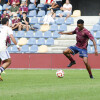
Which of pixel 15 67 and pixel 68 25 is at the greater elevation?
pixel 68 25

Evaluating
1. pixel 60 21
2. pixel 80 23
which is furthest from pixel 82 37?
pixel 60 21

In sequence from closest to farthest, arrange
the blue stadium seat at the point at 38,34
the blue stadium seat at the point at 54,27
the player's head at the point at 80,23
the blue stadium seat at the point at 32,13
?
the player's head at the point at 80,23 < the blue stadium seat at the point at 38,34 < the blue stadium seat at the point at 54,27 < the blue stadium seat at the point at 32,13

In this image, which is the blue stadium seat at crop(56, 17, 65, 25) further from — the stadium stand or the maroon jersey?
the maroon jersey

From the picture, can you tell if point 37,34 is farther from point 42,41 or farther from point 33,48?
Answer: point 33,48

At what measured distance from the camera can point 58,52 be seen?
2448 centimetres

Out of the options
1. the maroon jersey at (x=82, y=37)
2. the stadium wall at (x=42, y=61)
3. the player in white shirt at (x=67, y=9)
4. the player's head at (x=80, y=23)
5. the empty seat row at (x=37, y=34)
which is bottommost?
the stadium wall at (x=42, y=61)

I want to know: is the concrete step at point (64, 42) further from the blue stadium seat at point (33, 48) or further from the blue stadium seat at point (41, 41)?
the blue stadium seat at point (33, 48)

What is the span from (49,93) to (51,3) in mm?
19529

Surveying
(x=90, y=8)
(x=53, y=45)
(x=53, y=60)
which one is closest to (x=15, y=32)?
(x=53, y=45)

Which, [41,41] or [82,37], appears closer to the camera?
[82,37]

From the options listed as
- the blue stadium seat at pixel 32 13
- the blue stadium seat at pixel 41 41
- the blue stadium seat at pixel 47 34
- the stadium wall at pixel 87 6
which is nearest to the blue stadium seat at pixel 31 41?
the blue stadium seat at pixel 41 41

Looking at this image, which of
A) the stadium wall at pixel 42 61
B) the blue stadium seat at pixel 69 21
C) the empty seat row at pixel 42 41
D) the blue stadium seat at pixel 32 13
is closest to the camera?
the stadium wall at pixel 42 61

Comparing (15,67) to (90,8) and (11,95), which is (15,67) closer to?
(90,8)

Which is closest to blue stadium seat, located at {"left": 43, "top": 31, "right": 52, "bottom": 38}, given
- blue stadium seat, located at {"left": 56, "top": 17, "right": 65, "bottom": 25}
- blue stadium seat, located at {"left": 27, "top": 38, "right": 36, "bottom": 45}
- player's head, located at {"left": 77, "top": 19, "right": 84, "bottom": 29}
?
blue stadium seat, located at {"left": 27, "top": 38, "right": 36, "bottom": 45}
